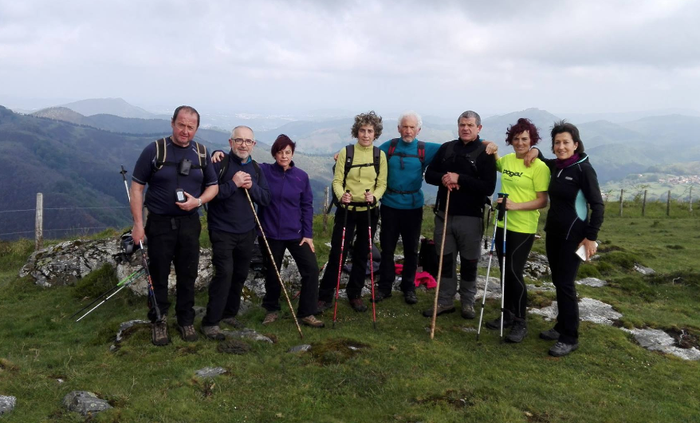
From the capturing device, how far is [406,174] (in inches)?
328

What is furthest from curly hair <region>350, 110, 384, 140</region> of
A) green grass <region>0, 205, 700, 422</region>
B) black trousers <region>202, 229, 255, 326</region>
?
green grass <region>0, 205, 700, 422</region>

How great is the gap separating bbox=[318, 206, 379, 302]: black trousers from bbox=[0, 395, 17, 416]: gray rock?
16.2 feet

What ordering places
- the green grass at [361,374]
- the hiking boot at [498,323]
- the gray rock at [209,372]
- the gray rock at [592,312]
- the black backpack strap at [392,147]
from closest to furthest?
1. the green grass at [361,374]
2. the gray rock at [209,372]
3. the hiking boot at [498,323]
4. the black backpack strap at [392,147]
5. the gray rock at [592,312]

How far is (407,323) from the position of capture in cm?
835

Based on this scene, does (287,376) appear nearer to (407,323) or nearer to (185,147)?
(407,323)

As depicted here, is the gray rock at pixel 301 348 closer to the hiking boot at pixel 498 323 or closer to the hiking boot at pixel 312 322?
the hiking boot at pixel 312 322

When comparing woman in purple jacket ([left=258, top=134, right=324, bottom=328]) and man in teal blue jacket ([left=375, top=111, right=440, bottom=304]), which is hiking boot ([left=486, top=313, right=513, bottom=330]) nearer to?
man in teal blue jacket ([left=375, top=111, right=440, bottom=304])

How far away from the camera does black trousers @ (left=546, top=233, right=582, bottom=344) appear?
6.82 m

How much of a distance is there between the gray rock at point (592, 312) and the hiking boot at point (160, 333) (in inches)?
267

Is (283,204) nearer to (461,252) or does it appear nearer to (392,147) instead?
(392,147)

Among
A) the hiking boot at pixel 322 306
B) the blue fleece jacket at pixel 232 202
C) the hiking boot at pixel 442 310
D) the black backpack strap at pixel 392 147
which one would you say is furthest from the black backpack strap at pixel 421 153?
the hiking boot at pixel 322 306

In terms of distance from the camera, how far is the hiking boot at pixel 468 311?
8.53m

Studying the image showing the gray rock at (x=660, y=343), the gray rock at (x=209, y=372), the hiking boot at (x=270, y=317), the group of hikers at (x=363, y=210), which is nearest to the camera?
the gray rock at (x=209, y=372)

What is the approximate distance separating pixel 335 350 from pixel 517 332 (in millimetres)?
3106
